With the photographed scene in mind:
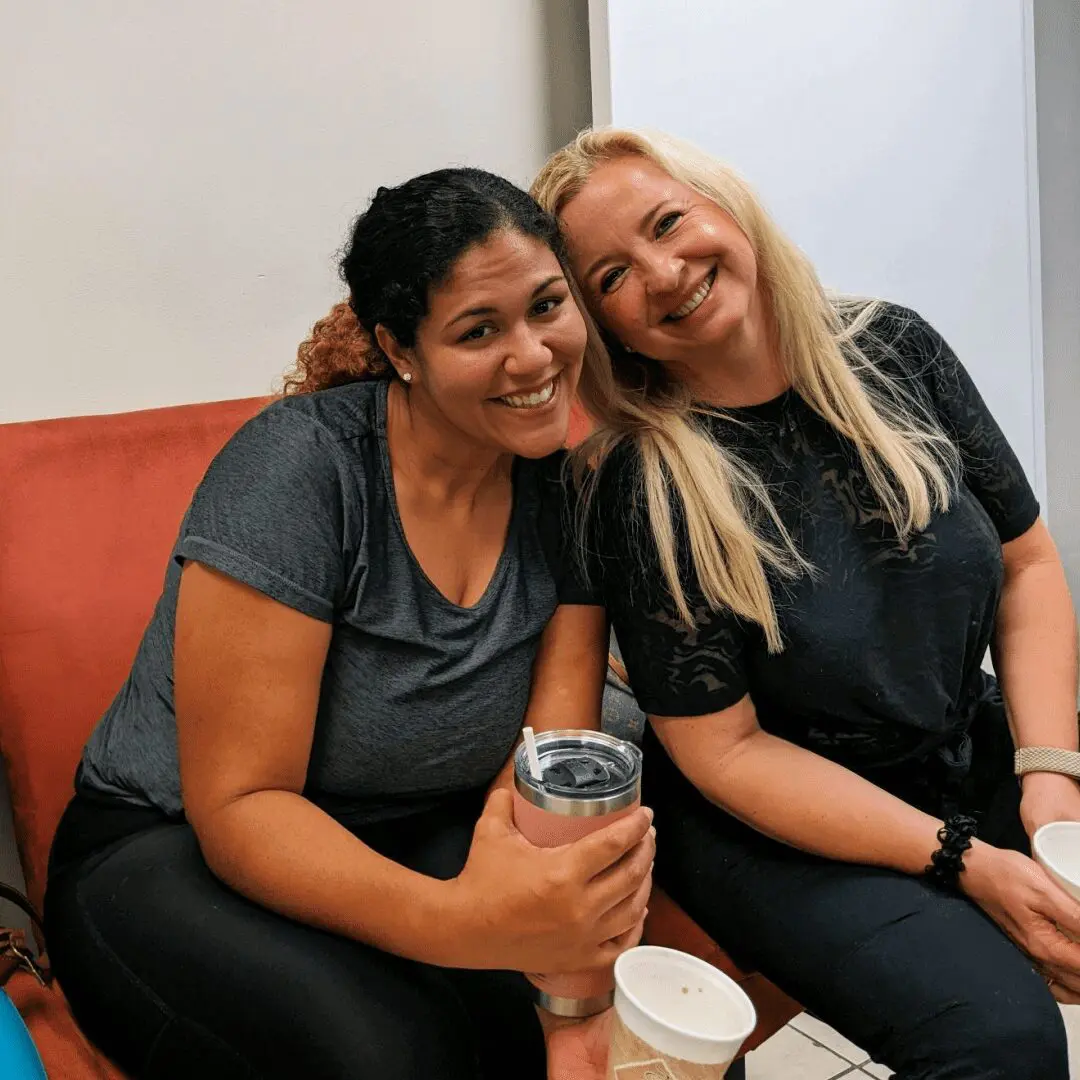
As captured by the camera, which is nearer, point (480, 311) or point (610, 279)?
point (480, 311)

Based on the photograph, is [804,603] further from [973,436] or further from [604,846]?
[604,846]

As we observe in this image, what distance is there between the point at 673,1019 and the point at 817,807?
0.40 metres

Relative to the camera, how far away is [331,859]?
39.6 inches

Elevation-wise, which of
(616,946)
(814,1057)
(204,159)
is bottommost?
(814,1057)

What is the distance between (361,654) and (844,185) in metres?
1.42

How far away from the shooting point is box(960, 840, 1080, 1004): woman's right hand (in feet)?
3.49

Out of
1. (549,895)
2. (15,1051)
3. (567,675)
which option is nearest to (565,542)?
(567,675)

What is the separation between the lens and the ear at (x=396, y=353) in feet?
3.73

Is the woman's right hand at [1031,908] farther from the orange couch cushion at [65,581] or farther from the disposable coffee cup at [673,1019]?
the orange couch cushion at [65,581]

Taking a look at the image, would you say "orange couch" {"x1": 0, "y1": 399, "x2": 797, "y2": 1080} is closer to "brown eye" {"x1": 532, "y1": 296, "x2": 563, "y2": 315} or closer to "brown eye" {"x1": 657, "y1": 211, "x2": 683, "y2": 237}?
"brown eye" {"x1": 532, "y1": 296, "x2": 563, "y2": 315}

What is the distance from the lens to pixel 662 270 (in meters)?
1.23

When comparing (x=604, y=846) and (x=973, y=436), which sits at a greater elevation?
(x=973, y=436)

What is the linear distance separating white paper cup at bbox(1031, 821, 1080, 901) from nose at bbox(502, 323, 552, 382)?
0.61 meters

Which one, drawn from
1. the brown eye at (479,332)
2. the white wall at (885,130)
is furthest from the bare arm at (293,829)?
the white wall at (885,130)
